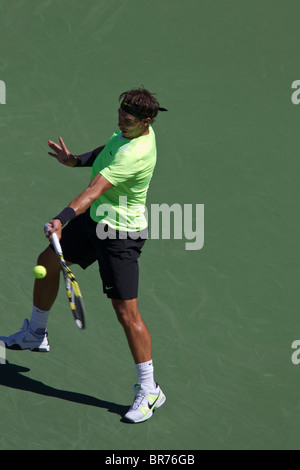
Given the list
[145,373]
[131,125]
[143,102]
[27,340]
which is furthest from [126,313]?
[143,102]

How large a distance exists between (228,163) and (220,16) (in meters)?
2.40

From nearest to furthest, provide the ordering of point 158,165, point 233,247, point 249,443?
1. point 249,443
2. point 233,247
3. point 158,165

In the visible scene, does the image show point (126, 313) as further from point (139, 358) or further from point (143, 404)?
point (143, 404)

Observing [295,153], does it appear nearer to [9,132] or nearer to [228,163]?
[228,163]

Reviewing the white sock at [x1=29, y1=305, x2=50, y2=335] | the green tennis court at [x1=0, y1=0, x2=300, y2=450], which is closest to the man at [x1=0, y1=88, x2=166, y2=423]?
the green tennis court at [x1=0, y1=0, x2=300, y2=450]

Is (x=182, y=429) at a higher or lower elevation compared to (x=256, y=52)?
lower

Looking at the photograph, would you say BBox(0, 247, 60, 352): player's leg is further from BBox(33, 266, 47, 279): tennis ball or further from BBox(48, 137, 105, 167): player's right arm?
BBox(48, 137, 105, 167): player's right arm

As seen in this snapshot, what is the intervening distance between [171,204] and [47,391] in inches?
118

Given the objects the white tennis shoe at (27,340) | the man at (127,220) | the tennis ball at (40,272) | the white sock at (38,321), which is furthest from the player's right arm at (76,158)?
the white tennis shoe at (27,340)

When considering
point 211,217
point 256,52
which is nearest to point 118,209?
point 211,217

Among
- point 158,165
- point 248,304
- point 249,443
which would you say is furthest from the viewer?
point 158,165

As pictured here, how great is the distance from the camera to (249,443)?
6383mm

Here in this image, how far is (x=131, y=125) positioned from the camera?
6.48 meters

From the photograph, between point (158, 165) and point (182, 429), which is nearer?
point (182, 429)
